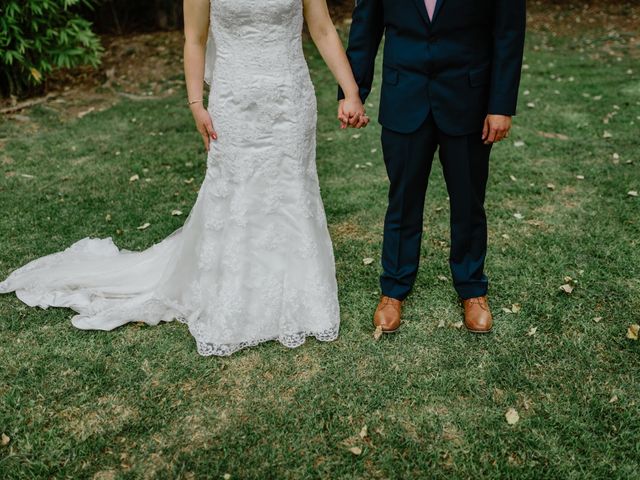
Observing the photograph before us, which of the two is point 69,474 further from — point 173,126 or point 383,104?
point 173,126

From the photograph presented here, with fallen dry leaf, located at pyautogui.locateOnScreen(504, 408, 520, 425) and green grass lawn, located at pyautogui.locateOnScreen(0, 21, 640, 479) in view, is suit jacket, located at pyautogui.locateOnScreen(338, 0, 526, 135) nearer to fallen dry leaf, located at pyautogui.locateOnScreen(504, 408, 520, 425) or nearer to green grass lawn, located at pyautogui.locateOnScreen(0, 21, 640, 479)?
green grass lawn, located at pyautogui.locateOnScreen(0, 21, 640, 479)

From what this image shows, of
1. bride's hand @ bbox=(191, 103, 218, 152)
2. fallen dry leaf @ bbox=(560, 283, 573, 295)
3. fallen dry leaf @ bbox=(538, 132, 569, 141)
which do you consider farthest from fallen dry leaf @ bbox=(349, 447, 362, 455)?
fallen dry leaf @ bbox=(538, 132, 569, 141)

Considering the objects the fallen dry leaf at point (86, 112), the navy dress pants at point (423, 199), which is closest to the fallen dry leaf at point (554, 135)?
the navy dress pants at point (423, 199)

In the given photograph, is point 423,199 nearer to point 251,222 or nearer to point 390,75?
point 390,75

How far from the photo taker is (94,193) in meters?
5.46

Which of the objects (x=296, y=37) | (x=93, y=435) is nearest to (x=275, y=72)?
(x=296, y=37)

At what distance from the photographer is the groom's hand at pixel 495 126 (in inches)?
113

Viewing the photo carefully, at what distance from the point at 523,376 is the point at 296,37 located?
207 cm

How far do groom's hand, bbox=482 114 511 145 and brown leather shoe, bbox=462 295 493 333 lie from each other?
98cm

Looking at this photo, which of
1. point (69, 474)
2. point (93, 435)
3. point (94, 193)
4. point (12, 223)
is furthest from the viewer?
point (94, 193)

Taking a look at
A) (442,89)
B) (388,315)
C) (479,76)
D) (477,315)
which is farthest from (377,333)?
(479,76)

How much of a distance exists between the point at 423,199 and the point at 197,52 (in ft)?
4.69

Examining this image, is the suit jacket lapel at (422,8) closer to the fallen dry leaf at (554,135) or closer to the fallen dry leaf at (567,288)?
the fallen dry leaf at (567,288)

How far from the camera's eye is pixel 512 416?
279 centimetres
